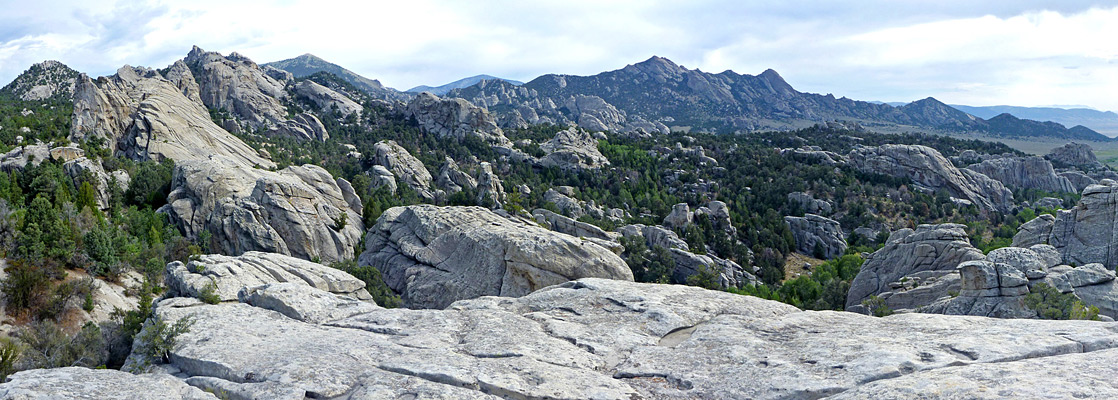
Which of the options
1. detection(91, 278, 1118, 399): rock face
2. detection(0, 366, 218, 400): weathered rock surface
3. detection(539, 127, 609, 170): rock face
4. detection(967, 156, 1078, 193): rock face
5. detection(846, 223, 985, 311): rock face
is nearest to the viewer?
detection(91, 278, 1118, 399): rock face

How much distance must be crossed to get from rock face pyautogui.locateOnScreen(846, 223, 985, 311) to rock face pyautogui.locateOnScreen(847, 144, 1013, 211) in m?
76.5

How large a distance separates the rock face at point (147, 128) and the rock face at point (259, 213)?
21.4 meters

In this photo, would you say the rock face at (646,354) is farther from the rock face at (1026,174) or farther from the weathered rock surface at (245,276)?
the rock face at (1026,174)

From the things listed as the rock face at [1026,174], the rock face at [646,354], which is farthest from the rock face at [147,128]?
the rock face at [1026,174]

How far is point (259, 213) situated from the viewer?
5106cm

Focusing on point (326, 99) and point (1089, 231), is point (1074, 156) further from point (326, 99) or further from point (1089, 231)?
point (326, 99)

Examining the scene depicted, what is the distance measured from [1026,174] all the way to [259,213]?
157 metres

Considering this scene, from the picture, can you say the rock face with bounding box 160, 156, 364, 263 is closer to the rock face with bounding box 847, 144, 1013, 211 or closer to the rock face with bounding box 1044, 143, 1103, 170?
the rock face with bounding box 847, 144, 1013, 211

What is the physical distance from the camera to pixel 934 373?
10.7 meters

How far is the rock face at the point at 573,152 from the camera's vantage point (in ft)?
402

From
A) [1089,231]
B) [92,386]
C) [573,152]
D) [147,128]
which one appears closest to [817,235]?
[1089,231]

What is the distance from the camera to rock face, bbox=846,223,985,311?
42.1 m

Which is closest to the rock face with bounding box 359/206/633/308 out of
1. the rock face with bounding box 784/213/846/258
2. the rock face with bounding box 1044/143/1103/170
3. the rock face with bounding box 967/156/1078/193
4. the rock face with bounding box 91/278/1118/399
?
the rock face with bounding box 91/278/1118/399

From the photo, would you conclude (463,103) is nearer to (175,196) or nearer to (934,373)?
(175,196)
